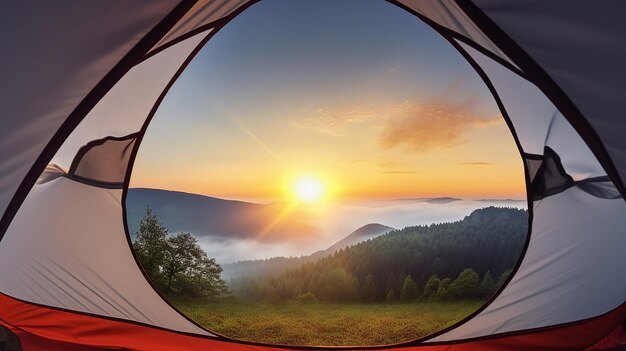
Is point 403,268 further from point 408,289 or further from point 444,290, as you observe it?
point 444,290

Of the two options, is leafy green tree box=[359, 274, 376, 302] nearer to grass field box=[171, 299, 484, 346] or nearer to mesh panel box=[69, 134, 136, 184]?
grass field box=[171, 299, 484, 346]

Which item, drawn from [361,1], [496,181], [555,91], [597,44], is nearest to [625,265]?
[555,91]

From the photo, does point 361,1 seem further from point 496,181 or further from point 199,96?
point 496,181

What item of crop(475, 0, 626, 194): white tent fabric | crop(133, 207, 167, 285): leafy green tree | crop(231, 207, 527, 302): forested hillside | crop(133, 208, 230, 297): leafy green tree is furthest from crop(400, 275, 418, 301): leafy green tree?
crop(475, 0, 626, 194): white tent fabric

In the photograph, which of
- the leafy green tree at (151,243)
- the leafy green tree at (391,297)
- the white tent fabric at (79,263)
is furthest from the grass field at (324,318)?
the white tent fabric at (79,263)

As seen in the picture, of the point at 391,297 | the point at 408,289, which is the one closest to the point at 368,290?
the point at 391,297

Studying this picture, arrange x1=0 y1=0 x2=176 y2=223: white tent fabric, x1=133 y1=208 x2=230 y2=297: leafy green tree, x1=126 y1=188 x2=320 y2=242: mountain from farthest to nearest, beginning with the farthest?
1. x1=126 y1=188 x2=320 y2=242: mountain
2. x1=133 y1=208 x2=230 y2=297: leafy green tree
3. x1=0 y1=0 x2=176 y2=223: white tent fabric
